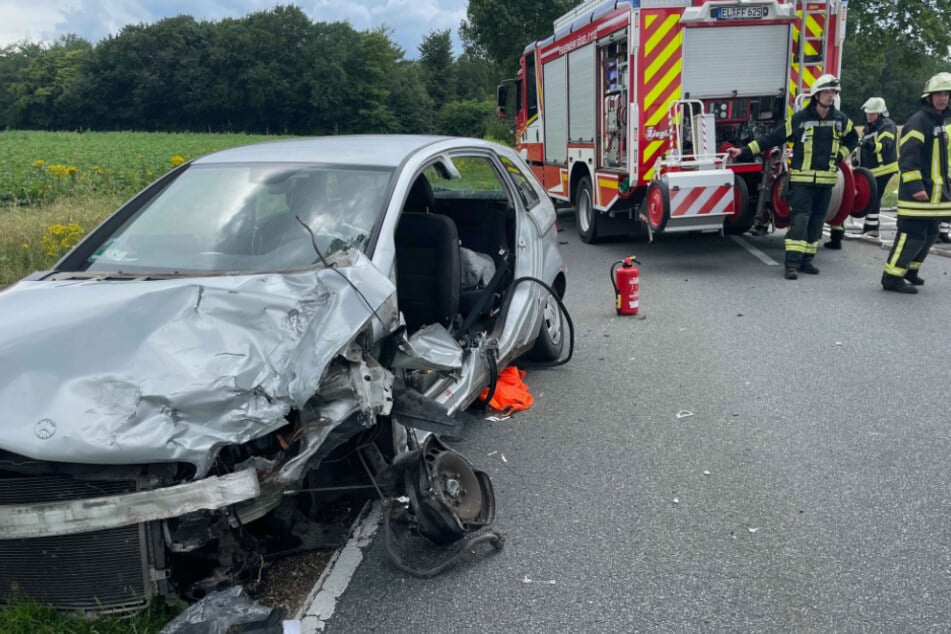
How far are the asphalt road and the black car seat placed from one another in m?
0.79

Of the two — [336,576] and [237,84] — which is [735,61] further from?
[237,84]

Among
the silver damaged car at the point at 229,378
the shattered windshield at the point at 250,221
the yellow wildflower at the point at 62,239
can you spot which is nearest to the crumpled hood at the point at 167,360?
the silver damaged car at the point at 229,378

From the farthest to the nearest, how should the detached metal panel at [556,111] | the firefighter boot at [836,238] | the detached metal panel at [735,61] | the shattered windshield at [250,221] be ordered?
the detached metal panel at [556,111]
the firefighter boot at [836,238]
the detached metal panel at [735,61]
the shattered windshield at [250,221]

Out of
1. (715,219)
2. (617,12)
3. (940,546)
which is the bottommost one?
(940,546)

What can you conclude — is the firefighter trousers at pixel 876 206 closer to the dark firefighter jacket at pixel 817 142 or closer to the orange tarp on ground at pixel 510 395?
the dark firefighter jacket at pixel 817 142

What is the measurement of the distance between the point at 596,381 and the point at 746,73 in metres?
5.94

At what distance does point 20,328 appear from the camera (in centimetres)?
Answer: 284

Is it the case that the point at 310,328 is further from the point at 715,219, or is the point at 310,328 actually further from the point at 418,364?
the point at 715,219

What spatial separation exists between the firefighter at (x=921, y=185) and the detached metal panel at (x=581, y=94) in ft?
13.9

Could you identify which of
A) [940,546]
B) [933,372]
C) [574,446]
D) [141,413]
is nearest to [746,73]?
[933,372]

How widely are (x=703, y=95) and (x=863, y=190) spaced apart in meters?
2.18

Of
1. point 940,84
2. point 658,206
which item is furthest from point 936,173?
point 658,206

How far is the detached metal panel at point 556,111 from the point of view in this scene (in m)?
12.2

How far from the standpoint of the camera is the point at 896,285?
7859 millimetres
